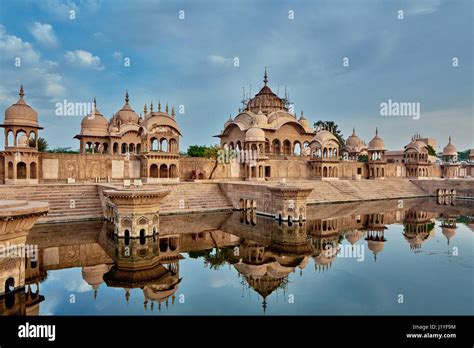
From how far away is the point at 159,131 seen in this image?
2328 centimetres

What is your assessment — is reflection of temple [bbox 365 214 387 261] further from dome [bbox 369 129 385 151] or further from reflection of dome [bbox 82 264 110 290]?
dome [bbox 369 129 385 151]

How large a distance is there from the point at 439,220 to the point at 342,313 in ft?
48.9

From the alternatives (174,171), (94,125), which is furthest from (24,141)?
(174,171)

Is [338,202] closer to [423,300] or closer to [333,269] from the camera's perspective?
[333,269]

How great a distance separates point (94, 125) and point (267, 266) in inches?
850

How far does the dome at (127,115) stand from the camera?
30147mm

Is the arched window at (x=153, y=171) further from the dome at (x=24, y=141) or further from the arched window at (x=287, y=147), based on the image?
the arched window at (x=287, y=147)

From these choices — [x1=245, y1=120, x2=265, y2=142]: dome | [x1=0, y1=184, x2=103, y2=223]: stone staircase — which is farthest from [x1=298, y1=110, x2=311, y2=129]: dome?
[x1=0, y1=184, x2=103, y2=223]: stone staircase

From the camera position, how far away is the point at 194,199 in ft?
65.8

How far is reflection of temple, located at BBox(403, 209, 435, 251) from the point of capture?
13586mm

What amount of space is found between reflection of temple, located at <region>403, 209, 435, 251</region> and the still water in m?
0.05

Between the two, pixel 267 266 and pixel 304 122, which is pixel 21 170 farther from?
pixel 304 122

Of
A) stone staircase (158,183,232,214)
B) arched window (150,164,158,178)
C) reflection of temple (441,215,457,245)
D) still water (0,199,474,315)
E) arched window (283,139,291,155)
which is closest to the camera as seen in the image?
still water (0,199,474,315)

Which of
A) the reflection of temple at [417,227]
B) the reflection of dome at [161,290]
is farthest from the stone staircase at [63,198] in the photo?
the reflection of temple at [417,227]
